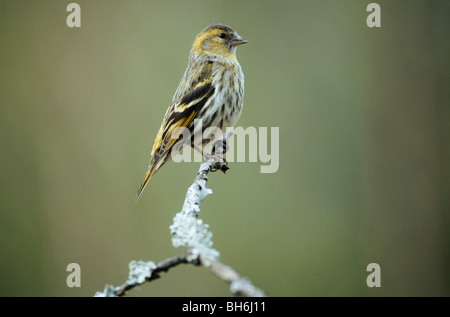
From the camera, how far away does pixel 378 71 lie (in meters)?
6.43

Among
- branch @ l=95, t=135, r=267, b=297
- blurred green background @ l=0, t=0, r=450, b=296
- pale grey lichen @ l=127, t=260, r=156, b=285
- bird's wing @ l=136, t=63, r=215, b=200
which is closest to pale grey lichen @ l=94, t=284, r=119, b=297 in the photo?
branch @ l=95, t=135, r=267, b=297

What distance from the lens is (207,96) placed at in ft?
14.6

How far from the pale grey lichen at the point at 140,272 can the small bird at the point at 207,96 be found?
1984mm

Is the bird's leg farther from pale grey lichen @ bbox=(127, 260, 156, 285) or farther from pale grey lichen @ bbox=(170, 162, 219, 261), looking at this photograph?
pale grey lichen @ bbox=(127, 260, 156, 285)

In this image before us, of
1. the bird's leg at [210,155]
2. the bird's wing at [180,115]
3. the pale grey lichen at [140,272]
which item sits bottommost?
the pale grey lichen at [140,272]

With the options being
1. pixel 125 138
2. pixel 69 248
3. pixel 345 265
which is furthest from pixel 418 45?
pixel 69 248

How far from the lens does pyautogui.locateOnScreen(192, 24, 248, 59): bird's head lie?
16.0 ft

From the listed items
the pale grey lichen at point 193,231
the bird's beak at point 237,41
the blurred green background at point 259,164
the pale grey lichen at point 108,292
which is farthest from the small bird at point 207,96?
the pale grey lichen at point 108,292

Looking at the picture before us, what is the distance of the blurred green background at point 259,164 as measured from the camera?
588cm

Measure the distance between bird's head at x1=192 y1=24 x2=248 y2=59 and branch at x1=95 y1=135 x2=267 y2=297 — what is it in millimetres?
2640

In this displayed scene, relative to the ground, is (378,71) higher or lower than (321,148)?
higher

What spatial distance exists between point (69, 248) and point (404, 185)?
456 cm

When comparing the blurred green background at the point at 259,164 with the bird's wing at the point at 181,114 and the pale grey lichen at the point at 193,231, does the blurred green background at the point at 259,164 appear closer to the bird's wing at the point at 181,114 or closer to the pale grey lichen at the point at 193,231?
the bird's wing at the point at 181,114
